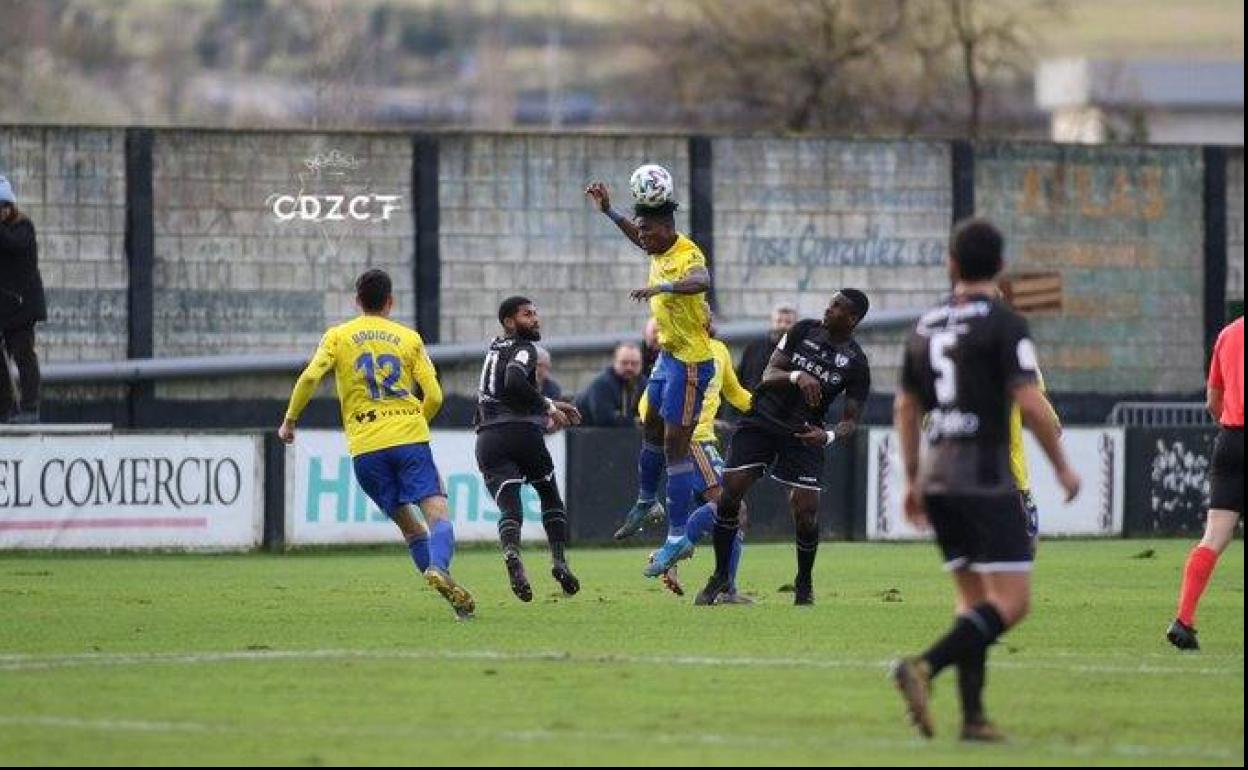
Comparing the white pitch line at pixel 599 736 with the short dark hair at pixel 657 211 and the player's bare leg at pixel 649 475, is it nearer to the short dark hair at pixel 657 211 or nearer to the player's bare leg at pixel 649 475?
the short dark hair at pixel 657 211

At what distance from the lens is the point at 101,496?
2648 cm

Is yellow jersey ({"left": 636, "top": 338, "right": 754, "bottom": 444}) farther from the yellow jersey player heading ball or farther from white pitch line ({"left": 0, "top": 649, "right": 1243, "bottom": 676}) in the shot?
white pitch line ({"left": 0, "top": 649, "right": 1243, "bottom": 676})

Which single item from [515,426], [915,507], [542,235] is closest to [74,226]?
[542,235]

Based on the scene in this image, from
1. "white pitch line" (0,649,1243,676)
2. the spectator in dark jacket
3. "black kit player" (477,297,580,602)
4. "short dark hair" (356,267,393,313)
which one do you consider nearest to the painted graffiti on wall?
the spectator in dark jacket

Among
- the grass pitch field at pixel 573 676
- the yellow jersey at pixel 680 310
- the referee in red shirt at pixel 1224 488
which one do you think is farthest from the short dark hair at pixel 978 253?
the yellow jersey at pixel 680 310

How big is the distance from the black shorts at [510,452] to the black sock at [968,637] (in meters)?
7.67

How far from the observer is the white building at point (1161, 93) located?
84.6 meters

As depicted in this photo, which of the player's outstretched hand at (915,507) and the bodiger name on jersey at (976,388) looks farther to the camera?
the player's outstretched hand at (915,507)

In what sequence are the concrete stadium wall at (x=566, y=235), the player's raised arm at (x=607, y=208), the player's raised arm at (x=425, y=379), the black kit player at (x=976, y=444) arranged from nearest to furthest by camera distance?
the black kit player at (x=976, y=444), the player's raised arm at (x=425, y=379), the player's raised arm at (x=607, y=208), the concrete stadium wall at (x=566, y=235)

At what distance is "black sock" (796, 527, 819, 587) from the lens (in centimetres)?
1888

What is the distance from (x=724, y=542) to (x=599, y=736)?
675cm

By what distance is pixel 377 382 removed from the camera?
17375mm

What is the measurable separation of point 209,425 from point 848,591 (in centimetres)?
1563

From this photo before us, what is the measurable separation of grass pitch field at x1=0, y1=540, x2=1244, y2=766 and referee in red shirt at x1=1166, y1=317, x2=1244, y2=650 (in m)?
0.26
